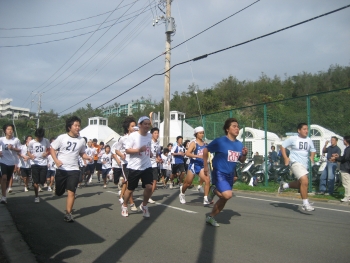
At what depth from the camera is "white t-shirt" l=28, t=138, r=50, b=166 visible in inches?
381

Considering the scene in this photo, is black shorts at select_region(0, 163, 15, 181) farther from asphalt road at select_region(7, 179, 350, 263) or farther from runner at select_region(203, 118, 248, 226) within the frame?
runner at select_region(203, 118, 248, 226)

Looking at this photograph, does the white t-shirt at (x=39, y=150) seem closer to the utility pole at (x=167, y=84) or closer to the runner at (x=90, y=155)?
the runner at (x=90, y=155)

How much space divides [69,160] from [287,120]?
387 inches

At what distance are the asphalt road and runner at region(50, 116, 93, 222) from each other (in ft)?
1.82

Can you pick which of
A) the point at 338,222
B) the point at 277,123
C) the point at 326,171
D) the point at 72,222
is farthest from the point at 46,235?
the point at 277,123

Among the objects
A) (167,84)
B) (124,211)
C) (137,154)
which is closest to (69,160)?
(137,154)

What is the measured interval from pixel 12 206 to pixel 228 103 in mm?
58404

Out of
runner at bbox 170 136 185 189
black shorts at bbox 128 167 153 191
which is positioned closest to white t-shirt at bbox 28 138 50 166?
black shorts at bbox 128 167 153 191

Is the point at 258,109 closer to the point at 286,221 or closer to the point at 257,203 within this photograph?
the point at 257,203

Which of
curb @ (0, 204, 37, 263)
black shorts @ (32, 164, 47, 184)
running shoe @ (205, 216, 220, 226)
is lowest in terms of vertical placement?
curb @ (0, 204, 37, 263)

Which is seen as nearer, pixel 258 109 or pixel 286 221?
pixel 286 221

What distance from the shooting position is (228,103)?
65.2 m

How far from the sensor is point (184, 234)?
18.8ft

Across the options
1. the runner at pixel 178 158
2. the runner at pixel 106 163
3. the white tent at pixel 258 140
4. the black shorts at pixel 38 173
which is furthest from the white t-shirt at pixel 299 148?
the runner at pixel 106 163
